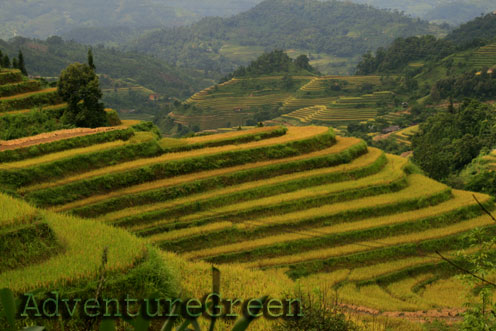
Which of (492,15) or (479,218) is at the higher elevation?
(492,15)

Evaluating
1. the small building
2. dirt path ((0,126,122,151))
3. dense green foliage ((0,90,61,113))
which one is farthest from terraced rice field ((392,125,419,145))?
dirt path ((0,126,122,151))

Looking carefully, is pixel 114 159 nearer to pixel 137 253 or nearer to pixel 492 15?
pixel 137 253

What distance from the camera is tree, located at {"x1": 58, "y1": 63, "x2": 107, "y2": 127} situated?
21969 mm

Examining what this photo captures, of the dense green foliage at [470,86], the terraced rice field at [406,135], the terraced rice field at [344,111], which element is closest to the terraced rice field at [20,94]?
the terraced rice field at [406,135]

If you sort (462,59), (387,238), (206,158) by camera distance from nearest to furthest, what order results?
1. (387,238)
2. (206,158)
3. (462,59)

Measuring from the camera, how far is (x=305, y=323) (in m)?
4.99

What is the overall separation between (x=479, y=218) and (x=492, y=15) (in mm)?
130889

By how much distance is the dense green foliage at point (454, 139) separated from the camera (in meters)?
30.7

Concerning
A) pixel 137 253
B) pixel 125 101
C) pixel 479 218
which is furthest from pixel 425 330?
pixel 125 101

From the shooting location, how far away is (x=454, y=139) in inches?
1617

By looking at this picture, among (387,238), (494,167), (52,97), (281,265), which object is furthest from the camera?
(494,167)

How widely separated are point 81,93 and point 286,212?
43.8 feet

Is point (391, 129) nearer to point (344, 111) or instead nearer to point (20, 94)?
point (344, 111)

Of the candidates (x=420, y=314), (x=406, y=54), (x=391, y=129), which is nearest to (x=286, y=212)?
(x=420, y=314)
